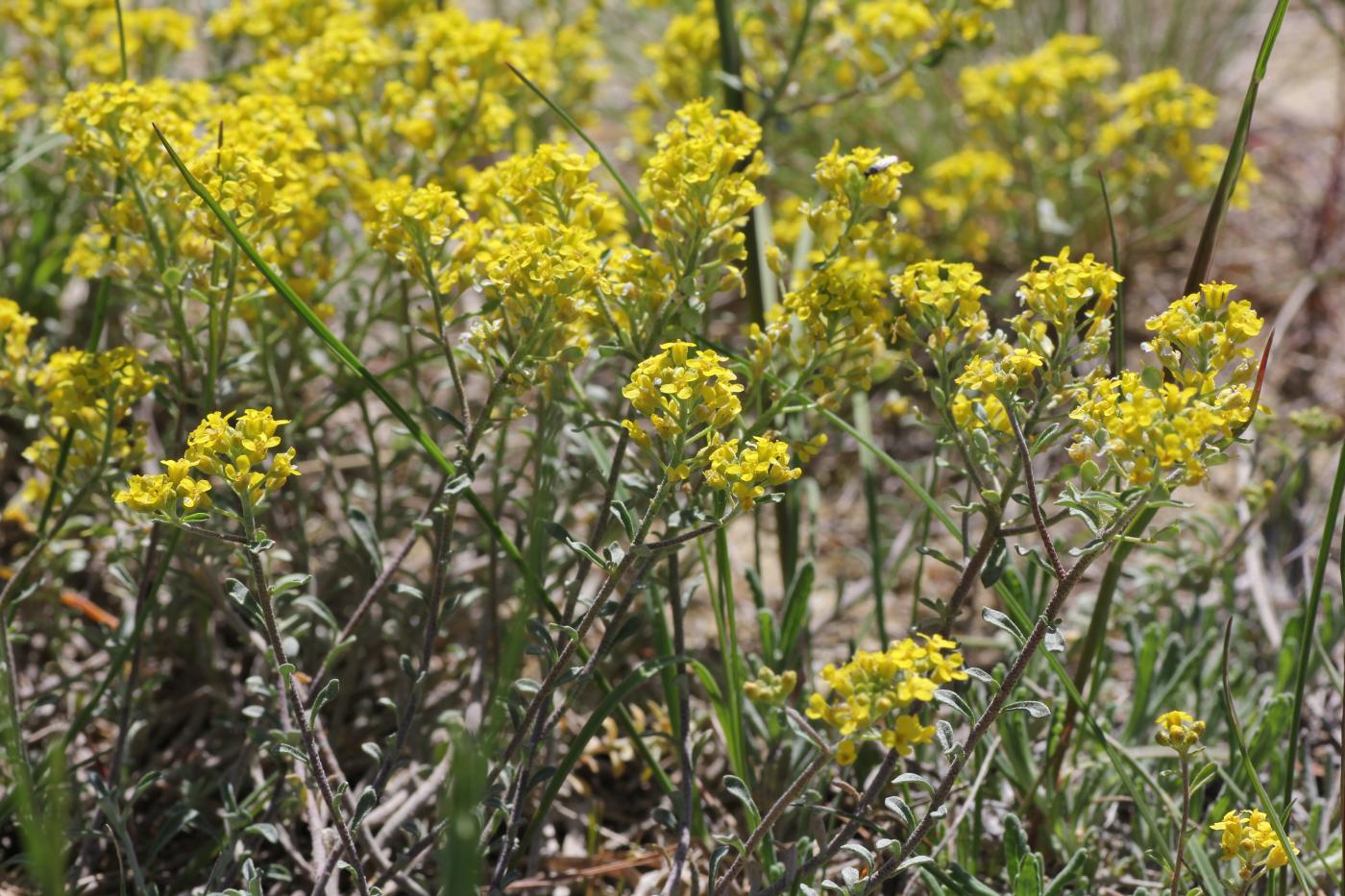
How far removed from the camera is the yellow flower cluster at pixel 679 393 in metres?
1.93

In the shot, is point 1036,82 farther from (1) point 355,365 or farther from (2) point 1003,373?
(1) point 355,365

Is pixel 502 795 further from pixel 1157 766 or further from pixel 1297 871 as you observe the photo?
pixel 1157 766

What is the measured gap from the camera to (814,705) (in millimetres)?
1797

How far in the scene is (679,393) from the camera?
6.28 feet

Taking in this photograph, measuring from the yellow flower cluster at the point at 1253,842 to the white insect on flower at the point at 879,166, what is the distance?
1204mm

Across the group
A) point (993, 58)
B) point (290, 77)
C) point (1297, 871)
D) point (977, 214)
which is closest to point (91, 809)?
point (290, 77)

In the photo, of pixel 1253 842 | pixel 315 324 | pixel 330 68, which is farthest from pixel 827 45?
pixel 1253 842

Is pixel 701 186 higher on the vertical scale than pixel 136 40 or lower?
lower

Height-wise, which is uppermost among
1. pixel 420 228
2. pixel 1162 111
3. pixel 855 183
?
pixel 1162 111

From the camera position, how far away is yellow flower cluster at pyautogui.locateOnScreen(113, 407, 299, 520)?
1880mm

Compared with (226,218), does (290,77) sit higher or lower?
higher

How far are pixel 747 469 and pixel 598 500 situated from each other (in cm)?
158

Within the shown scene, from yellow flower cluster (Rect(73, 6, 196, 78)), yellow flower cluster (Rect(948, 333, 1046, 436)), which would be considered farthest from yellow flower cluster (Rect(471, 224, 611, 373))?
yellow flower cluster (Rect(73, 6, 196, 78))

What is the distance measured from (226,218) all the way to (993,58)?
4674 mm
